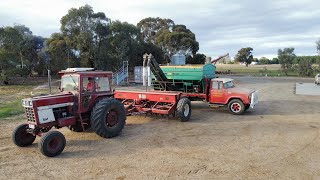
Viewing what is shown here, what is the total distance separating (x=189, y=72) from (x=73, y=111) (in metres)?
8.31

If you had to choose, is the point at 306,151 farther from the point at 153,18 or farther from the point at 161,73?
the point at 153,18

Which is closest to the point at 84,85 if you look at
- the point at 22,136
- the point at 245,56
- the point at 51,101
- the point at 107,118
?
the point at 51,101

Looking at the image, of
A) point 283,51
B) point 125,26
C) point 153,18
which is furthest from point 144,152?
point 283,51

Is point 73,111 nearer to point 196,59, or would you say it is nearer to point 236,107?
point 236,107

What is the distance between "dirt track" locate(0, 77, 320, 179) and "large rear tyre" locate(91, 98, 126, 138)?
13.0 inches

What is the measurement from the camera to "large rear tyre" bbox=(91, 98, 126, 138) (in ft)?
32.0

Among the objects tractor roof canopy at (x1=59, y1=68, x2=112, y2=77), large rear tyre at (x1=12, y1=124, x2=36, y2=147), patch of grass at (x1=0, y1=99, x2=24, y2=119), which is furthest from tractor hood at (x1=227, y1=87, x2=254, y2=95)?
patch of grass at (x1=0, y1=99, x2=24, y2=119)

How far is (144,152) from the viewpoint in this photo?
905 centimetres

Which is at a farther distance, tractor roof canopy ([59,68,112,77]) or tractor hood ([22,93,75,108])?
tractor roof canopy ([59,68,112,77])

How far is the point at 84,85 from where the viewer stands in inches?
399

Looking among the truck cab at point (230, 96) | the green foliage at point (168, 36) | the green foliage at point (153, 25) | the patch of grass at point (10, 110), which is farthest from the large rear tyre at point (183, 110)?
the green foliage at point (153, 25)

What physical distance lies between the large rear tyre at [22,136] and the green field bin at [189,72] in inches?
371

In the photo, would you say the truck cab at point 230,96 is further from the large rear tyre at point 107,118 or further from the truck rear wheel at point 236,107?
→ the large rear tyre at point 107,118

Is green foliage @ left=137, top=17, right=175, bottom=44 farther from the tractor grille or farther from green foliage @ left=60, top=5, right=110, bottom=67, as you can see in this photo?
the tractor grille
